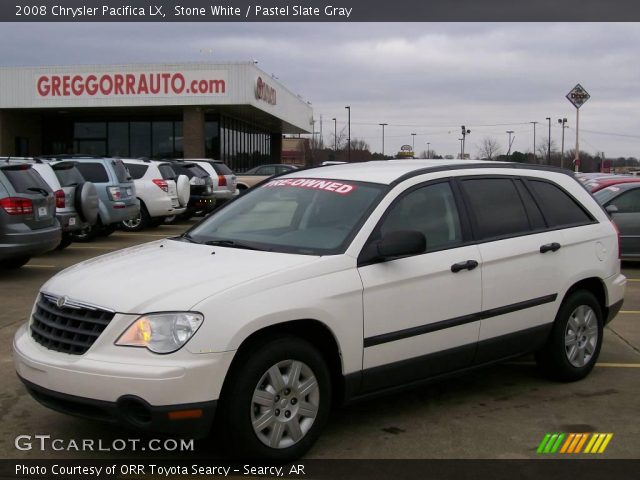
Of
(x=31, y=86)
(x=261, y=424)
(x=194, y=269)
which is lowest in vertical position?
(x=261, y=424)

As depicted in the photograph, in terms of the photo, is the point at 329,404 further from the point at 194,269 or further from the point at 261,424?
→ the point at 194,269

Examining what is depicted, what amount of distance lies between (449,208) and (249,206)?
1475mm

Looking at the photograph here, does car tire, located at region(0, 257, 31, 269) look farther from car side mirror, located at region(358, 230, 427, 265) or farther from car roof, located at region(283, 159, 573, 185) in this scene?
car side mirror, located at region(358, 230, 427, 265)

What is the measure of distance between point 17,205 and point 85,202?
2.88 metres

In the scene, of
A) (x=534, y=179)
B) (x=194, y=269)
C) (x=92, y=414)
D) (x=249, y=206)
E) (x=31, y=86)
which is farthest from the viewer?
(x=31, y=86)

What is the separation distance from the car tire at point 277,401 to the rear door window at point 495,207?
1.69 m

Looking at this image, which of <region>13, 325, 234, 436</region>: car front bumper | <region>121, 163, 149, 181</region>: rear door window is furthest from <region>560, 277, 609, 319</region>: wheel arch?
<region>121, 163, 149, 181</region>: rear door window

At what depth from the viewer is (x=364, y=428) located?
454 cm

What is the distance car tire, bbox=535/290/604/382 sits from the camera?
543 centimetres

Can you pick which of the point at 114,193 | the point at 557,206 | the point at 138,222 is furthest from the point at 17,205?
the point at 138,222

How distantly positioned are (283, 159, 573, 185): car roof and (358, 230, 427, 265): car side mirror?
1.79ft

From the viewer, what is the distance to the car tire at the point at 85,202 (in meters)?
12.3

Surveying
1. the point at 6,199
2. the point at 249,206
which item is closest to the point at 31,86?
the point at 6,199

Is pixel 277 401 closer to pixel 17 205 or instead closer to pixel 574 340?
pixel 574 340
